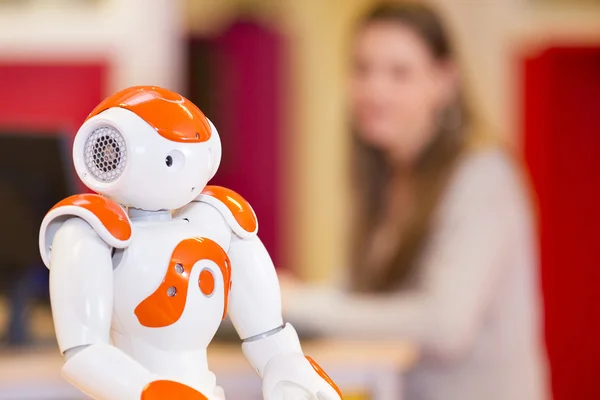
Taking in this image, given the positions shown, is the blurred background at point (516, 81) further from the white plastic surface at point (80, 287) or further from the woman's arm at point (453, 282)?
the white plastic surface at point (80, 287)

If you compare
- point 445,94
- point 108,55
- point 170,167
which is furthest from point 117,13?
point 170,167

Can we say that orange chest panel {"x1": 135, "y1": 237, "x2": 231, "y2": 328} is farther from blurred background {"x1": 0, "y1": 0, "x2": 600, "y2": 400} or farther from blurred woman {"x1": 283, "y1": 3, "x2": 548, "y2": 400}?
blurred background {"x1": 0, "y1": 0, "x2": 600, "y2": 400}

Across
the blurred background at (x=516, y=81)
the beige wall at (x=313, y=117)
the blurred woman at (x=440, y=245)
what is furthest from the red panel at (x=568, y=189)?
the blurred woman at (x=440, y=245)

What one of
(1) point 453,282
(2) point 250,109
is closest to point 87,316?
(1) point 453,282

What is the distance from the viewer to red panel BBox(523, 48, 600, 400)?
2.79 meters

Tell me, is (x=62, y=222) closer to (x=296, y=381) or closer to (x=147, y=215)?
(x=147, y=215)

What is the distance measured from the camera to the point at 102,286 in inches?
25.2

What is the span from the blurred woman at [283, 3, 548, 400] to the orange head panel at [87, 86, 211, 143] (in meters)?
0.89

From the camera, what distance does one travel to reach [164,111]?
0.68m

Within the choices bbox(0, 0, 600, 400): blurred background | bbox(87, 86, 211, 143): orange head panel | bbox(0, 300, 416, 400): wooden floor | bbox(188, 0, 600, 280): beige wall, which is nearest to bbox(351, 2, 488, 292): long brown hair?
bbox(0, 300, 416, 400): wooden floor

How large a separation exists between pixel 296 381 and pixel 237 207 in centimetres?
15

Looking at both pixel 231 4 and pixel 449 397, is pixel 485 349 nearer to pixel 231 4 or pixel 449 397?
pixel 449 397

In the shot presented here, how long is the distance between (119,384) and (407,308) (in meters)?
1.07

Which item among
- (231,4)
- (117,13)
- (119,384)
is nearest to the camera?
(119,384)
